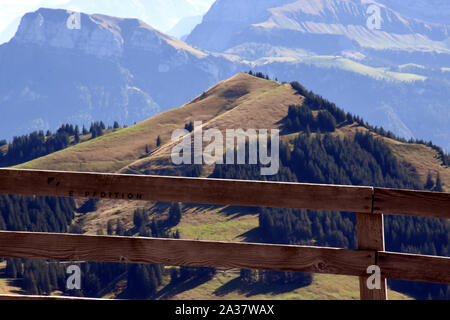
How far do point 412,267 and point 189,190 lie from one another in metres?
3.06

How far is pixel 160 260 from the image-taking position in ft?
27.6

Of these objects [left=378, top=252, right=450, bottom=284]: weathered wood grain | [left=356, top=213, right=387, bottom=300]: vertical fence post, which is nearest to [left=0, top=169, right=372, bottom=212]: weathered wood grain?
[left=356, top=213, right=387, bottom=300]: vertical fence post

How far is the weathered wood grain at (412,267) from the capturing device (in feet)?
26.1

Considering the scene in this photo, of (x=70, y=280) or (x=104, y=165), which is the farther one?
(x=104, y=165)

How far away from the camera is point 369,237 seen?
26.7 ft

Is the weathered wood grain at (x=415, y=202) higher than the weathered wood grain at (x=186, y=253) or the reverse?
higher

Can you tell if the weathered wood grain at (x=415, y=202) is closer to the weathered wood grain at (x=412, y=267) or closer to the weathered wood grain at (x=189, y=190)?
the weathered wood grain at (x=189, y=190)

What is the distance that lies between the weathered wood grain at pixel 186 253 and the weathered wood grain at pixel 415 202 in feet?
2.24

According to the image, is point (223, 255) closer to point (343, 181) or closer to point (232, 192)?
point (232, 192)

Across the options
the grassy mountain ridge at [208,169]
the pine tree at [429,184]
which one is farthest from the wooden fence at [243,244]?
the pine tree at [429,184]

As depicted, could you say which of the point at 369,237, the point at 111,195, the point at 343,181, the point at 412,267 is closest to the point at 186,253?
the point at 111,195

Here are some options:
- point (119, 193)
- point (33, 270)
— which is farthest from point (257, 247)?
point (33, 270)

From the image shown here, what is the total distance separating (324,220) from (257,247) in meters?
142
